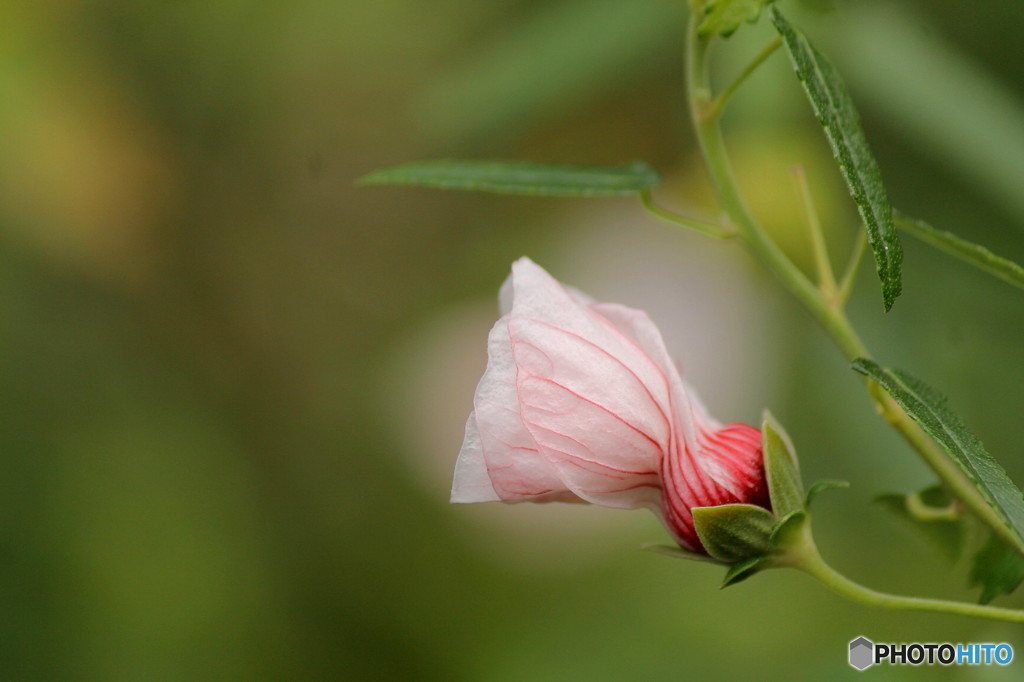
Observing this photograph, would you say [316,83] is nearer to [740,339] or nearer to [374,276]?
[374,276]

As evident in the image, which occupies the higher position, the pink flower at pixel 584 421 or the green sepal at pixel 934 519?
the pink flower at pixel 584 421

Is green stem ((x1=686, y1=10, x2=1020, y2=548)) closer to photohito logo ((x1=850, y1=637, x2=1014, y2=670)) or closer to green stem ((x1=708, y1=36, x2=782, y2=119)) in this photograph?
green stem ((x1=708, y1=36, x2=782, y2=119))

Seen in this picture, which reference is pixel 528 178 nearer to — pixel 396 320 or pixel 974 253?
pixel 974 253

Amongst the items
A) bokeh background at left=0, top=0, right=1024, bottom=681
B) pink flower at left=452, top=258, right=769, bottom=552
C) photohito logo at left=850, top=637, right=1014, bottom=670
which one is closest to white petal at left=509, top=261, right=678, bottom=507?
pink flower at left=452, top=258, right=769, bottom=552

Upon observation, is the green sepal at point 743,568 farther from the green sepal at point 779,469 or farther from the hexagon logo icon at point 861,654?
the hexagon logo icon at point 861,654

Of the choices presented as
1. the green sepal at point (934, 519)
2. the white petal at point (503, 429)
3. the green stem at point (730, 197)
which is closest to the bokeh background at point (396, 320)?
the green sepal at point (934, 519)

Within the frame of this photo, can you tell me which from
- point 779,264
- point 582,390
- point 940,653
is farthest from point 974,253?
point 940,653
